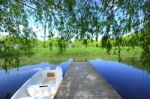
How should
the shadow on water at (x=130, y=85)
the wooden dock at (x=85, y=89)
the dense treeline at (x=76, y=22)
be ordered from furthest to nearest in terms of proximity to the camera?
the shadow on water at (x=130, y=85)
the wooden dock at (x=85, y=89)
the dense treeline at (x=76, y=22)

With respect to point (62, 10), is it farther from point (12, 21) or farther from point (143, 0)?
point (143, 0)

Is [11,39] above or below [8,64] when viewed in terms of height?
above

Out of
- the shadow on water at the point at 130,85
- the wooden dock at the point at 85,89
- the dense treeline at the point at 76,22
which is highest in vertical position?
the dense treeline at the point at 76,22

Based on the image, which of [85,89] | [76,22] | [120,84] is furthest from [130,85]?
[76,22]

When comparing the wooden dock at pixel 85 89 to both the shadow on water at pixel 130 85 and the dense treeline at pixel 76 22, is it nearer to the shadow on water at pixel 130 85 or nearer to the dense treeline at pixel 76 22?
the shadow on water at pixel 130 85

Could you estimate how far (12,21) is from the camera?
677 centimetres

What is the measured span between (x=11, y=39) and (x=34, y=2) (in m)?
1.05

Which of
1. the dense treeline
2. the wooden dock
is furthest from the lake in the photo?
the dense treeline

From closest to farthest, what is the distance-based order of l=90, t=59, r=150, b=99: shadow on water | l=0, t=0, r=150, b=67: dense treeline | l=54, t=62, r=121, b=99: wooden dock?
l=0, t=0, r=150, b=67: dense treeline → l=54, t=62, r=121, b=99: wooden dock → l=90, t=59, r=150, b=99: shadow on water

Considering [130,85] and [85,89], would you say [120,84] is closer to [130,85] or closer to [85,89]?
[130,85]

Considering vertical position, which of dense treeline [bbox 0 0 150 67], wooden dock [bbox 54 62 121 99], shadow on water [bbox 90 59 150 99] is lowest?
shadow on water [bbox 90 59 150 99]

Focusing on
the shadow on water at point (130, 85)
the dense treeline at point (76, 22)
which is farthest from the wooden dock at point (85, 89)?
the dense treeline at point (76, 22)

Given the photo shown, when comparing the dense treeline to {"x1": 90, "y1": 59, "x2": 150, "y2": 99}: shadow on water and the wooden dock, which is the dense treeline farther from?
{"x1": 90, "y1": 59, "x2": 150, "y2": 99}: shadow on water

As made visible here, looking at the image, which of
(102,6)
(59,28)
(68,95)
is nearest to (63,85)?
(68,95)
